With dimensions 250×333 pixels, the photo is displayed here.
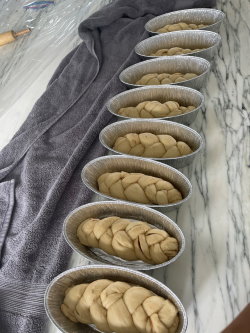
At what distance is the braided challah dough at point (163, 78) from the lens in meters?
0.80

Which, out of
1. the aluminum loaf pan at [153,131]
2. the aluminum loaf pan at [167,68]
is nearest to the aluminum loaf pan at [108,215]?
the aluminum loaf pan at [153,131]

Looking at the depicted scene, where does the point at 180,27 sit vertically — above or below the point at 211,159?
above

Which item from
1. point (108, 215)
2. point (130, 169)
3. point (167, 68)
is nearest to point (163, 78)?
point (167, 68)

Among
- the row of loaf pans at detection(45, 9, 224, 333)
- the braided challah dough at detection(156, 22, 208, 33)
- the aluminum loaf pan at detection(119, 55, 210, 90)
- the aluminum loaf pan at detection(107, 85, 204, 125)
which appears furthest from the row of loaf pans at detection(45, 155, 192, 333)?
the braided challah dough at detection(156, 22, 208, 33)

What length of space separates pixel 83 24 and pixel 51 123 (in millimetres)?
362

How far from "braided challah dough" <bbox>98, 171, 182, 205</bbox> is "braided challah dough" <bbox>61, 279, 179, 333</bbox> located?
0.16 meters

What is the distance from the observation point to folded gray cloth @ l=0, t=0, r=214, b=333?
552 millimetres

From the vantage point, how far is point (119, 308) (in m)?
0.45

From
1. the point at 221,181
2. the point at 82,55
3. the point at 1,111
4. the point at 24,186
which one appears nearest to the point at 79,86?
the point at 82,55

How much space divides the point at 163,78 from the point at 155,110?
125mm

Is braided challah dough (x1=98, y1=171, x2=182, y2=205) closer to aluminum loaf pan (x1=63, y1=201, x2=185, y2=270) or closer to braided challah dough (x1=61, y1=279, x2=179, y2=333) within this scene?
aluminum loaf pan (x1=63, y1=201, x2=185, y2=270)

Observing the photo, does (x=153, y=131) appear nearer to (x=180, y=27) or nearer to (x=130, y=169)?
(x=130, y=169)

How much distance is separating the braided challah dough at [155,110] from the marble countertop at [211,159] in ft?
0.21

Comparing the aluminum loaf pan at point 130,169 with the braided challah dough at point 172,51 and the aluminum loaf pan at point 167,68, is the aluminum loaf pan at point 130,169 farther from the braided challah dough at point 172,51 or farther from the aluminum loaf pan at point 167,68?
the braided challah dough at point 172,51
